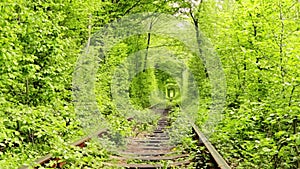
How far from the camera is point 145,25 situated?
2362 cm

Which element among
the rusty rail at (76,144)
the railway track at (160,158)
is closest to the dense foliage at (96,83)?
the rusty rail at (76,144)

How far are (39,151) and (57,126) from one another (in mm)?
788

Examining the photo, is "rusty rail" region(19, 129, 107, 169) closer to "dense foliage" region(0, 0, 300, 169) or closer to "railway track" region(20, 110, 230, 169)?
"railway track" region(20, 110, 230, 169)

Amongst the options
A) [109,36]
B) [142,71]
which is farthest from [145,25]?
[109,36]

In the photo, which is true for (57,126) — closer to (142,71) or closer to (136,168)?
(136,168)

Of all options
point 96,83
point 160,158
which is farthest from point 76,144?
point 96,83

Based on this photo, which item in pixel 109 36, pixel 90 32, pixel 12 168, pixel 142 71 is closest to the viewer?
pixel 12 168

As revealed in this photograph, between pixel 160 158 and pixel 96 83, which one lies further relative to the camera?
pixel 96 83

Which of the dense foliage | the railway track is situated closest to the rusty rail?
the railway track

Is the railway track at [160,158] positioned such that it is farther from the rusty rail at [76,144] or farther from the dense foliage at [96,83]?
the dense foliage at [96,83]

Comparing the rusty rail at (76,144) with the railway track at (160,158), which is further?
the railway track at (160,158)

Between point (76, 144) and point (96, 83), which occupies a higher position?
point (96, 83)

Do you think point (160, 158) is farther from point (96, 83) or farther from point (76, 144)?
point (96, 83)

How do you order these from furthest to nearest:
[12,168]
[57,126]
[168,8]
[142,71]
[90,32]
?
[142,71] → [168,8] → [90,32] → [57,126] → [12,168]
